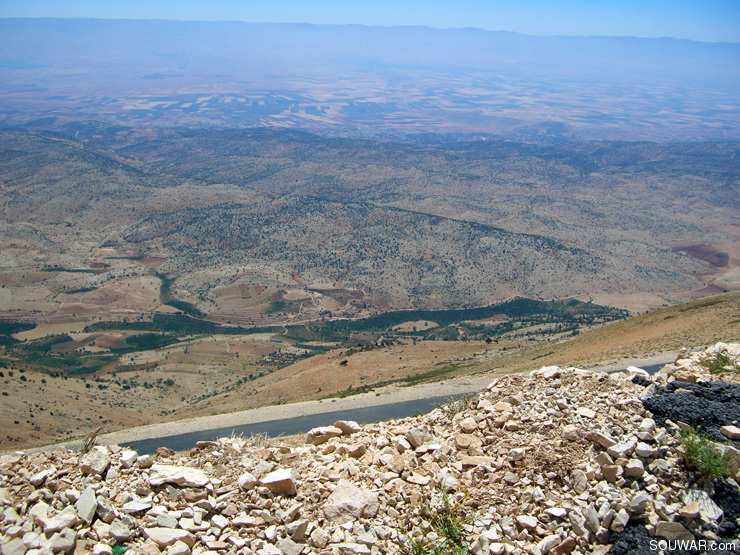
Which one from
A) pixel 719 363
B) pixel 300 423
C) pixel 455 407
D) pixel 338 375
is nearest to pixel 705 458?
pixel 455 407

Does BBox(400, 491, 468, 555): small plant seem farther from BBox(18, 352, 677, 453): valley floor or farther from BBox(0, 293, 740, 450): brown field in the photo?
BBox(0, 293, 740, 450): brown field

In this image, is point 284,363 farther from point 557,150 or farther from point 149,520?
point 557,150

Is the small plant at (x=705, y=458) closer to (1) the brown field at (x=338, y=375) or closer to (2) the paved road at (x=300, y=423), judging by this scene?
(2) the paved road at (x=300, y=423)

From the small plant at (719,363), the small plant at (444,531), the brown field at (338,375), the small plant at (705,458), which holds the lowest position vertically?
the brown field at (338,375)

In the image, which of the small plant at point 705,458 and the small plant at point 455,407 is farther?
the small plant at point 455,407

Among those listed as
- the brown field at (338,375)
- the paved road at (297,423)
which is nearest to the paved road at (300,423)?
the paved road at (297,423)

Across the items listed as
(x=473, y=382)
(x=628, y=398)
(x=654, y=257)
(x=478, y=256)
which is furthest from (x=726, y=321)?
(x=654, y=257)
